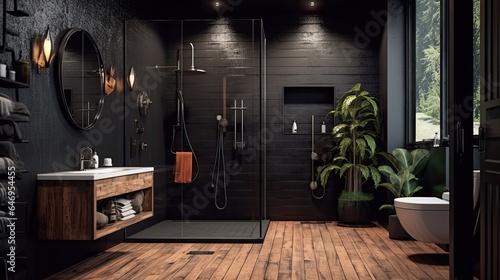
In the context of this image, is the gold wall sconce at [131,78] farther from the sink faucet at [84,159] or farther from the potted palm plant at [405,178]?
the potted palm plant at [405,178]

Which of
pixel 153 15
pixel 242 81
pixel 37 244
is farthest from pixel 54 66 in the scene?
pixel 153 15

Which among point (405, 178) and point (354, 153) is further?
point (354, 153)

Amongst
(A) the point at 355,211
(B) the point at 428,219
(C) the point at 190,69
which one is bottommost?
(A) the point at 355,211

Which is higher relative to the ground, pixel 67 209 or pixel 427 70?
pixel 427 70

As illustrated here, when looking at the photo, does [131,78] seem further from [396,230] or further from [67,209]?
[396,230]

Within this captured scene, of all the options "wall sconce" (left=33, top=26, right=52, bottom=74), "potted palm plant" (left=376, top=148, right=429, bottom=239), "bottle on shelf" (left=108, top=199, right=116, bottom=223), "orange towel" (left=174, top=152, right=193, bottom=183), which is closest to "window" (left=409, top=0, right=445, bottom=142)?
"potted palm plant" (left=376, top=148, right=429, bottom=239)

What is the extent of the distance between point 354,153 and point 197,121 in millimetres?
2128

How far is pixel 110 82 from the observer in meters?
5.34

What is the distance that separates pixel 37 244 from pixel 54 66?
131 cm

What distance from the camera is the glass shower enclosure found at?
5660 millimetres

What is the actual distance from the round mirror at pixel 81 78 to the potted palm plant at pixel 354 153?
299cm

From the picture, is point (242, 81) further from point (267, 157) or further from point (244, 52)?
point (267, 157)

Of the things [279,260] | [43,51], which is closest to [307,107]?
[279,260]

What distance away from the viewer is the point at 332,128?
24.0ft
